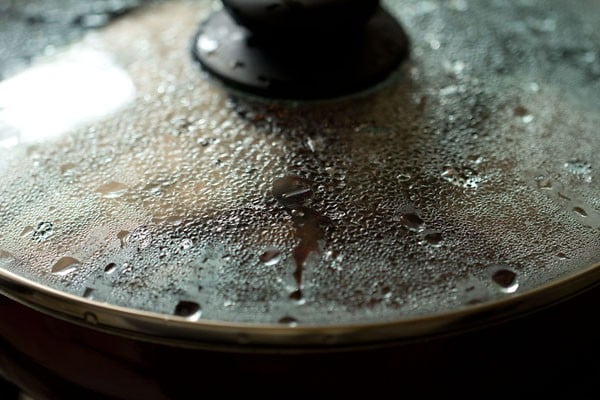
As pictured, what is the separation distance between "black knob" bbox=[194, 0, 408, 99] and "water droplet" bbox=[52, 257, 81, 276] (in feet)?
1.19

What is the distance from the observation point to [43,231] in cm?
77

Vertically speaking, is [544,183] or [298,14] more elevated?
[298,14]

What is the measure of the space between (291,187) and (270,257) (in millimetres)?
115

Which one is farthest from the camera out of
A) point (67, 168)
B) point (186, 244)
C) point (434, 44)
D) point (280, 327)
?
point (434, 44)

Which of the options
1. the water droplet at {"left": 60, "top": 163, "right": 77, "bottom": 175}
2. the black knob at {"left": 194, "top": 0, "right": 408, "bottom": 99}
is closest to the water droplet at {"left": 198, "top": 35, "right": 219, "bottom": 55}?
the black knob at {"left": 194, "top": 0, "right": 408, "bottom": 99}

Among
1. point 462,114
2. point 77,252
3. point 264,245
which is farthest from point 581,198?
point 77,252

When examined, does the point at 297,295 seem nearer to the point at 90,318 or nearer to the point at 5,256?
the point at 90,318

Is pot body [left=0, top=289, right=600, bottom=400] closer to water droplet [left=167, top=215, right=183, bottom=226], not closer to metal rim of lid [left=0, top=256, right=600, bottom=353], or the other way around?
metal rim of lid [left=0, top=256, right=600, bottom=353]

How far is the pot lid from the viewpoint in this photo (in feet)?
2.25

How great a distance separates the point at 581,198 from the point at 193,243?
1.46 ft

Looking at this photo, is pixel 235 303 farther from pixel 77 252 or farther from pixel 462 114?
pixel 462 114

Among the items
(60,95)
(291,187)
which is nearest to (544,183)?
(291,187)

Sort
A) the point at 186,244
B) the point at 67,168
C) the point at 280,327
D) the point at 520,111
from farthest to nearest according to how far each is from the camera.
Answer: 1. the point at 520,111
2. the point at 67,168
3. the point at 186,244
4. the point at 280,327

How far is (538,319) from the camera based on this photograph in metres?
0.69
